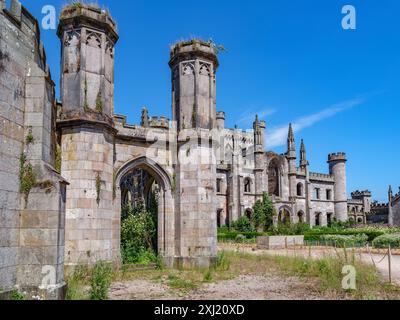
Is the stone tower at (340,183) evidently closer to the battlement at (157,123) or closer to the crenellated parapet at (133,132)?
the battlement at (157,123)

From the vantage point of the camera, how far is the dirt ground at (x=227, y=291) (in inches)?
333

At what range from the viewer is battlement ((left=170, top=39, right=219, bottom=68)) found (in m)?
13.9

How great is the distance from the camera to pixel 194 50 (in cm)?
1383

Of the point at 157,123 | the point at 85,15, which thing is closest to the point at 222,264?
the point at 85,15

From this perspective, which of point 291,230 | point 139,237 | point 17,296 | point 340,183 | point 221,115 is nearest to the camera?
point 17,296

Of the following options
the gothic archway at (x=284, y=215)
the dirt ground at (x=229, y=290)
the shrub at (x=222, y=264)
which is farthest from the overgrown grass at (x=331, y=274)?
the gothic archway at (x=284, y=215)

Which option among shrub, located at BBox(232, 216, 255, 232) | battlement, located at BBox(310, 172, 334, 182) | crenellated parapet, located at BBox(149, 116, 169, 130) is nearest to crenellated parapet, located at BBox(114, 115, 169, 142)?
crenellated parapet, located at BBox(149, 116, 169, 130)

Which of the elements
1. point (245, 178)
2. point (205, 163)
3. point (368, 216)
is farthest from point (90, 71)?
point (368, 216)

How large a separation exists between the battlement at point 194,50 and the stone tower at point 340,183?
41.0 m

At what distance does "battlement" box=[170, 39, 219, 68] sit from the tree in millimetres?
28273

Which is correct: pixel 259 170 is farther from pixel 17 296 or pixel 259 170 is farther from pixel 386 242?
pixel 17 296

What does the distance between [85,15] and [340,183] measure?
150ft

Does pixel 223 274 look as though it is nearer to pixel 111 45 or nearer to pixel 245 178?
pixel 111 45
